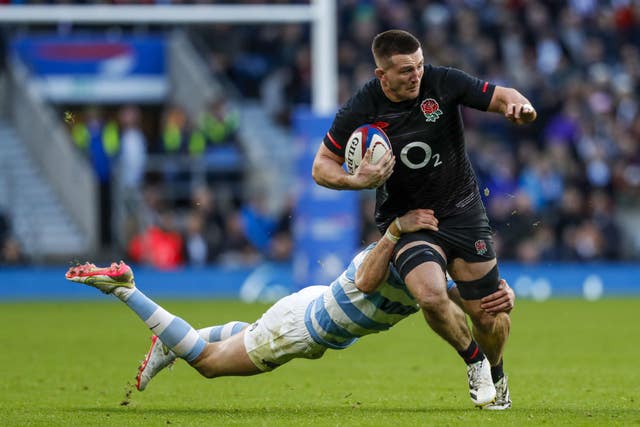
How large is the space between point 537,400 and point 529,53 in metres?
19.1

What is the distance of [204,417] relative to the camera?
7.64 m

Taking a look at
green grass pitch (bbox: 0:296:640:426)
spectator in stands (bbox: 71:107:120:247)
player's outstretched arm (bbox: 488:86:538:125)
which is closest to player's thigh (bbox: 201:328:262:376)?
green grass pitch (bbox: 0:296:640:426)

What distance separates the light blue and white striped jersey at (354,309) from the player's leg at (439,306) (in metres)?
0.24

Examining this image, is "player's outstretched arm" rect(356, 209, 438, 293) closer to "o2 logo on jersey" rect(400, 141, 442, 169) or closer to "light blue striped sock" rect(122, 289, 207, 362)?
"o2 logo on jersey" rect(400, 141, 442, 169)

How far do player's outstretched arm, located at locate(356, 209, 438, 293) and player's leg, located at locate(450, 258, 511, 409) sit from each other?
369 mm

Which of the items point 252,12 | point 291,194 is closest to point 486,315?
point 252,12

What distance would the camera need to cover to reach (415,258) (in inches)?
309

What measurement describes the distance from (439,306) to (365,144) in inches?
42.2

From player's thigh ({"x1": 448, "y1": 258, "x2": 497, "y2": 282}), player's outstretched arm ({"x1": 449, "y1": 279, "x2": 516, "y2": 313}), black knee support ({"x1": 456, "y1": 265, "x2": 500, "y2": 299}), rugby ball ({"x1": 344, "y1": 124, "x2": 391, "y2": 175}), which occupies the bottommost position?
player's outstretched arm ({"x1": 449, "y1": 279, "x2": 516, "y2": 313})

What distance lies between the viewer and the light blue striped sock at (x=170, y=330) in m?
8.31

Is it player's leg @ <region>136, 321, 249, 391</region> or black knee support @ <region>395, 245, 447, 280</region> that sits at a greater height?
black knee support @ <region>395, 245, 447, 280</region>

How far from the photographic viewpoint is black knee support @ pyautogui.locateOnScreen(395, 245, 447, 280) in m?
7.83

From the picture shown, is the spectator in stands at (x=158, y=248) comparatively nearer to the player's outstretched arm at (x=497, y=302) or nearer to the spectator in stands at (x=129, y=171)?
the spectator in stands at (x=129, y=171)

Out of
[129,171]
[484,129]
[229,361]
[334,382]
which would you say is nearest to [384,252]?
[229,361]
